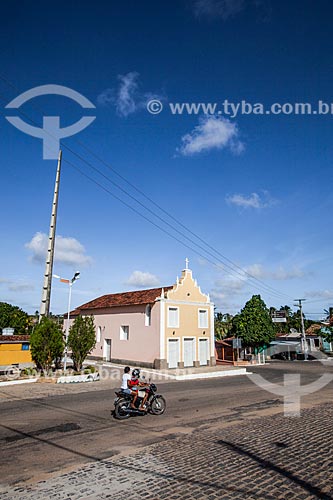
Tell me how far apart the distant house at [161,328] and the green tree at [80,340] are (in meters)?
6.79

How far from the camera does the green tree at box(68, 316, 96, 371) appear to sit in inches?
880

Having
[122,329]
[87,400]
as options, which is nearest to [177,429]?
[87,400]

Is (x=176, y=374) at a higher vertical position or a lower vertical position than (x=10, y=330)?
lower

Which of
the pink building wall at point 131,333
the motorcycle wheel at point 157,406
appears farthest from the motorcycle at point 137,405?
the pink building wall at point 131,333

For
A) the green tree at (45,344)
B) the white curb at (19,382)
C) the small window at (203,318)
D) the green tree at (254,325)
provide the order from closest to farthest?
the white curb at (19,382)
the green tree at (45,344)
the small window at (203,318)
the green tree at (254,325)

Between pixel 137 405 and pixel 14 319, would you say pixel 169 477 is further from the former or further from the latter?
pixel 14 319

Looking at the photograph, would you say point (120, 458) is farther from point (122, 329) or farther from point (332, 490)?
point (122, 329)

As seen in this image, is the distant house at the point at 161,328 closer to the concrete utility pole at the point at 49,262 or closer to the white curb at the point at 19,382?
the concrete utility pole at the point at 49,262

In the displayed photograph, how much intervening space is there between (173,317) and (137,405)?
17757 millimetres

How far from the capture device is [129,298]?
1314 inches

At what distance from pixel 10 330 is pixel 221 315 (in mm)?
58388

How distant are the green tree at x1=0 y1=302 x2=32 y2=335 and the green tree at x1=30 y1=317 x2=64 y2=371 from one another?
95.0 feet

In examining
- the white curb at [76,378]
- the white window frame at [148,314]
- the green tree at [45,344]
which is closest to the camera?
the white curb at [76,378]

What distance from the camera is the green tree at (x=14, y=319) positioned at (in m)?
48.1
